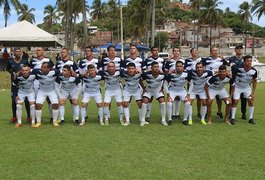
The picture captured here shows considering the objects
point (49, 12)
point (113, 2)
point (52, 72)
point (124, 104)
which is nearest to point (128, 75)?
point (124, 104)

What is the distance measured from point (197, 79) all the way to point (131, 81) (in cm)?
169

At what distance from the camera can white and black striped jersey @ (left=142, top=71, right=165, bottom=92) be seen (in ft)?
32.2

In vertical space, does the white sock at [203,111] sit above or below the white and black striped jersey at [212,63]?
below

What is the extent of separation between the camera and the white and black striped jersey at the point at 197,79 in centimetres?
1002

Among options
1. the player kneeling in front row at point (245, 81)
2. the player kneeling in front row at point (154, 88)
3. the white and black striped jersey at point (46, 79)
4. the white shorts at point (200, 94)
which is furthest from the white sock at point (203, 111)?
the white and black striped jersey at point (46, 79)

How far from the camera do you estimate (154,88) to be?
9.95 m

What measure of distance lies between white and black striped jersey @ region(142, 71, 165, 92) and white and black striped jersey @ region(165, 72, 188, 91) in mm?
215

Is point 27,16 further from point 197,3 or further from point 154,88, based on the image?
point 154,88

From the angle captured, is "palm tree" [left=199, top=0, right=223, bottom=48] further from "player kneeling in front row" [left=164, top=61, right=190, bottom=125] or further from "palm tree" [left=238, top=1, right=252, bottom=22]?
"player kneeling in front row" [left=164, top=61, right=190, bottom=125]

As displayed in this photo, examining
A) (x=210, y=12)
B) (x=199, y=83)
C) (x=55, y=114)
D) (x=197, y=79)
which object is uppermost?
(x=210, y=12)

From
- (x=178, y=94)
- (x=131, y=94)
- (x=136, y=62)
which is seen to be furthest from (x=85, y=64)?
(x=178, y=94)

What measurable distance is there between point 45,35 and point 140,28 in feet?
140

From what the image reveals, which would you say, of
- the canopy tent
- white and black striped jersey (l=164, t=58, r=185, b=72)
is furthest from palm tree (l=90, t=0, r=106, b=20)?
white and black striped jersey (l=164, t=58, r=185, b=72)

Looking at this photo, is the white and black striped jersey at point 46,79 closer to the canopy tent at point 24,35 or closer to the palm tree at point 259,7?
the canopy tent at point 24,35
